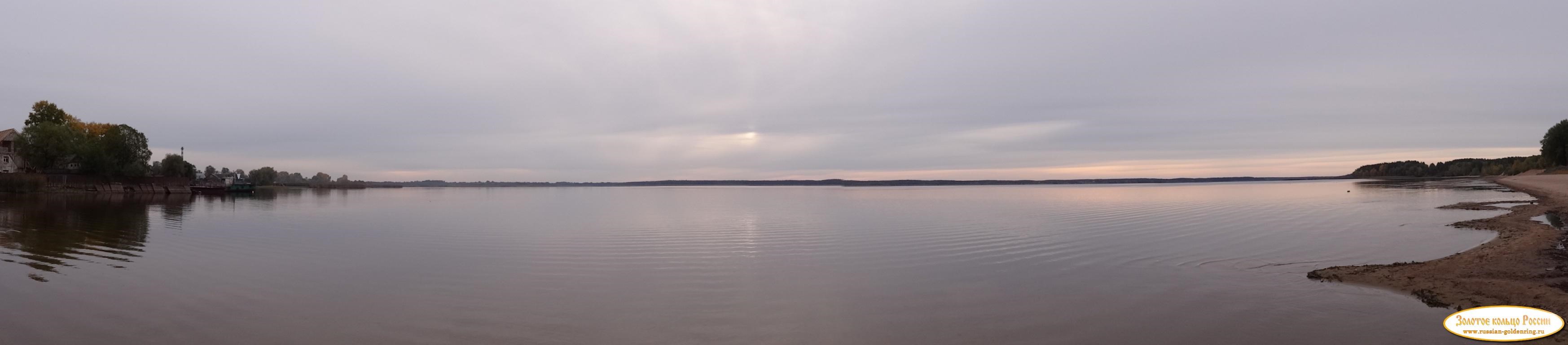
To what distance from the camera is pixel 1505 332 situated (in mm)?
8062

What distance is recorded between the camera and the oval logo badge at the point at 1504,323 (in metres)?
7.84

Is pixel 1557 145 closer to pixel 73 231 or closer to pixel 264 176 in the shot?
pixel 73 231

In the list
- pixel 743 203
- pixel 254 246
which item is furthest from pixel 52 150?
pixel 254 246

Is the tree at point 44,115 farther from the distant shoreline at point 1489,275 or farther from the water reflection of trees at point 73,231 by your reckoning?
the distant shoreline at point 1489,275

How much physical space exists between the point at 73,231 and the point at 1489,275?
35528 mm

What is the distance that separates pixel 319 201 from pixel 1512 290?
70.5 m

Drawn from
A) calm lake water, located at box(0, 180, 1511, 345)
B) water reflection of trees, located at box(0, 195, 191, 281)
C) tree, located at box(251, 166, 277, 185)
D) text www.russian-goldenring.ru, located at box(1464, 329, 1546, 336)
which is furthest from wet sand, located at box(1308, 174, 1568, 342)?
tree, located at box(251, 166, 277, 185)

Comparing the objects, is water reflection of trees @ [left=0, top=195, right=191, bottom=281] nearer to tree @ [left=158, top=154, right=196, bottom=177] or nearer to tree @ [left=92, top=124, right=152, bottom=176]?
tree @ [left=92, top=124, right=152, bottom=176]

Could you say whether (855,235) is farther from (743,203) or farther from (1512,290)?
(743,203)

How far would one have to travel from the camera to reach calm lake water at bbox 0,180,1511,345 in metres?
8.69

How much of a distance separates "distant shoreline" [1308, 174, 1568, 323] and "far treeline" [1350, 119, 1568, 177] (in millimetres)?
97737

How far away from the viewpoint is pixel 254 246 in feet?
63.3

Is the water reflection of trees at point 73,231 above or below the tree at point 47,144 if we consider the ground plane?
below

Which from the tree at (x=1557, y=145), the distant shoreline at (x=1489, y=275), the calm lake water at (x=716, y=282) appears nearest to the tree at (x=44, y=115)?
the calm lake water at (x=716, y=282)
